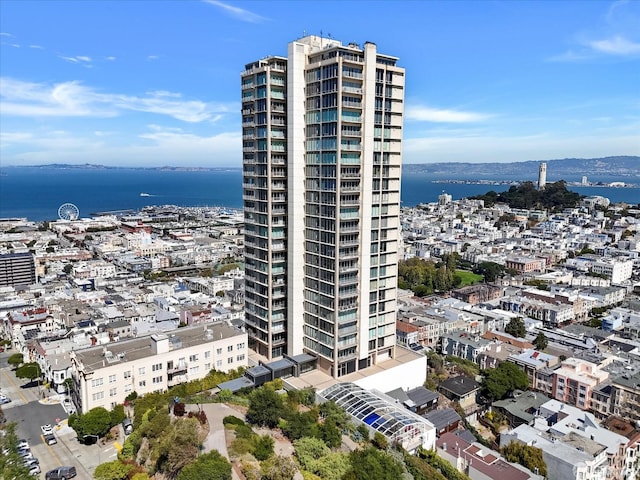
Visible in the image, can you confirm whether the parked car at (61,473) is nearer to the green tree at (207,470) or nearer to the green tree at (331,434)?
the green tree at (207,470)

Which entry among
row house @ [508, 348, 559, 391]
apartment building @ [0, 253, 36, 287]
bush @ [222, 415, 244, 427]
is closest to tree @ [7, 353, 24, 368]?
bush @ [222, 415, 244, 427]

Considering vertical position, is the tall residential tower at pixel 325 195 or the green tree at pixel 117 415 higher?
the tall residential tower at pixel 325 195

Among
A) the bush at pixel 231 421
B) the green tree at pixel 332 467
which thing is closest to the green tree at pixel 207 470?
the green tree at pixel 332 467

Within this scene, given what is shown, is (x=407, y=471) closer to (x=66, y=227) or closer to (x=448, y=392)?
(x=448, y=392)

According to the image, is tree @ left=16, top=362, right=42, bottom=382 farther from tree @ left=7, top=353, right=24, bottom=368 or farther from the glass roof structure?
the glass roof structure

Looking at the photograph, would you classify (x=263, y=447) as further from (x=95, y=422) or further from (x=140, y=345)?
(x=140, y=345)

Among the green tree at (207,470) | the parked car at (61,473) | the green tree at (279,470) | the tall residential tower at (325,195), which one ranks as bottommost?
the parked car at (61,473)

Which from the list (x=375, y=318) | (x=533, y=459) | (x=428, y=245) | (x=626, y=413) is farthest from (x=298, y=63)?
(x=428, y=245)
